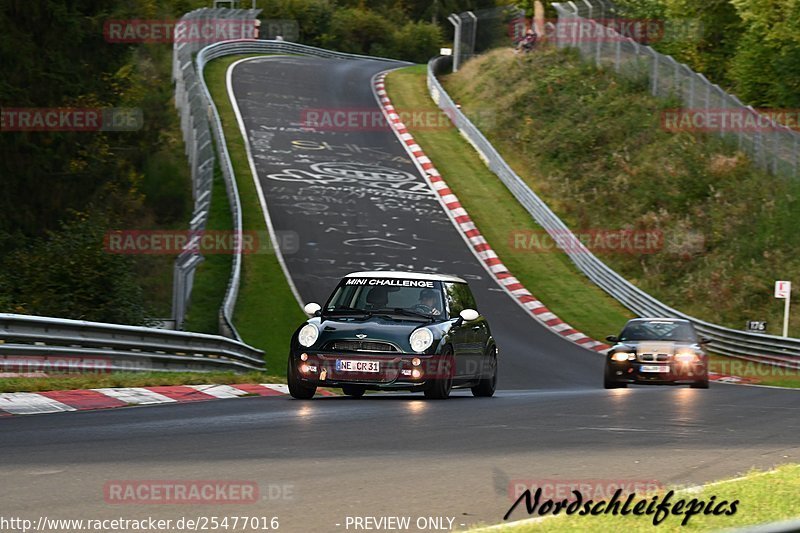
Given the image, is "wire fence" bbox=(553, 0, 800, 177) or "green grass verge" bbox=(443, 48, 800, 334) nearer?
"green grass verge" bbox=(443, 48, 800, 334)

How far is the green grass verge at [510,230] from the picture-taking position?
112 ft

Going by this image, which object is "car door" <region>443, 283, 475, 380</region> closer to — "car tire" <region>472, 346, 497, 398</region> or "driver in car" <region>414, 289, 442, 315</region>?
"driver in car" <region>414, 289, 442, 315</region>

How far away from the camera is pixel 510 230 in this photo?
41.0 metres

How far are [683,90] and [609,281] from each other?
12550 millimetres

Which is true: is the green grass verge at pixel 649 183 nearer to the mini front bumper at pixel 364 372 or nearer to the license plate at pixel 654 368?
the license plate at pixel 654 368

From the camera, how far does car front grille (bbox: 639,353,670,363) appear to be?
73.6 ft

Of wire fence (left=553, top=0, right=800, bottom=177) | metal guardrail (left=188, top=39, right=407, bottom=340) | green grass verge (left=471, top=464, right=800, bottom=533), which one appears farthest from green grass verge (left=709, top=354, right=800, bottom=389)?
green grass verge (left=471, top=464, right=800, bottom=533)

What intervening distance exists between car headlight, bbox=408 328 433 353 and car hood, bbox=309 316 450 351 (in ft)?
0.21

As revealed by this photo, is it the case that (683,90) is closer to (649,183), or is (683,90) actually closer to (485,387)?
(649,183)

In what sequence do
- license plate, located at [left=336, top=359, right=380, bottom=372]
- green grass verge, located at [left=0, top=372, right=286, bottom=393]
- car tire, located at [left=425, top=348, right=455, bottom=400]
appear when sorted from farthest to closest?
1. car tire, located at [left=425, top=348, right=455, bottom=400]
2. license plate, located at [left=336, top=359, right=380, bottom=372]
3. green grass verge, located at [left=0, top=372, right=286, bottom=393]

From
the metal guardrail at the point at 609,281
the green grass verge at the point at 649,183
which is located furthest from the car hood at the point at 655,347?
the green grass verge at the point at 649,183

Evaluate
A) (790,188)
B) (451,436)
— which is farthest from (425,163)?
(451,436)

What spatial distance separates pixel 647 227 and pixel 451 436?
1213 inches

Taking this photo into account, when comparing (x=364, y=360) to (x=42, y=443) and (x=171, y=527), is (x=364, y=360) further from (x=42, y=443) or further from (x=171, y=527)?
(x=171, y=527)
